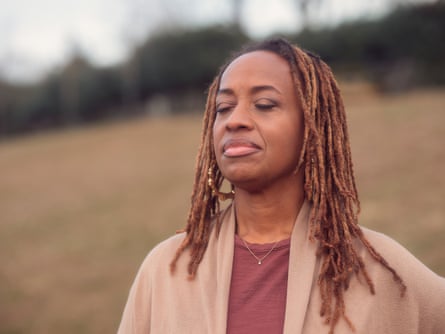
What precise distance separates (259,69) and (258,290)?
2.84 ft

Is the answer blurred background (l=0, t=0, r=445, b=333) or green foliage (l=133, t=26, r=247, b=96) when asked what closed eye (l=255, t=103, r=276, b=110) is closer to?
blurred background (l=0, t=0, r=445, b=333)

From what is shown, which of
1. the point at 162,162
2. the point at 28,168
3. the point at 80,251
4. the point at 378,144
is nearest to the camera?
the point at 80,251

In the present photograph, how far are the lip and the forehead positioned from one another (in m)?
0.25

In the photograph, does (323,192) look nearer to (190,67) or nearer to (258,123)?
(258,123)

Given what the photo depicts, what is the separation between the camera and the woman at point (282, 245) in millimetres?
2074

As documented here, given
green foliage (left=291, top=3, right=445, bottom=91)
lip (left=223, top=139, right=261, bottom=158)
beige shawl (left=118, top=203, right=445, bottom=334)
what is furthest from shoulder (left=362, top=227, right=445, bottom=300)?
green foliage (left=291, top=3, right=445, bottom=91)

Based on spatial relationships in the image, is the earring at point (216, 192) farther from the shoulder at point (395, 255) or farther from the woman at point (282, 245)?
the shoulder at point (395, 255)

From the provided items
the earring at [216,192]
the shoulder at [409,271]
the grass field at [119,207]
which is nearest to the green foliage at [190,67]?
the grass field at [119,207]

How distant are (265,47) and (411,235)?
550cm

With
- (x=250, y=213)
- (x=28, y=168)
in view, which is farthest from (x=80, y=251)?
(x=28, y=168)

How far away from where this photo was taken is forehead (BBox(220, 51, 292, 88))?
7.21 ft

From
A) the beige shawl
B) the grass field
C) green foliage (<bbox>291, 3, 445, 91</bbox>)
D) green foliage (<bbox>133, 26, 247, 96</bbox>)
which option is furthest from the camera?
green foliage (<bbox>133, 26, 247, 96</bbox>)

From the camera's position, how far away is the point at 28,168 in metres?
18.1

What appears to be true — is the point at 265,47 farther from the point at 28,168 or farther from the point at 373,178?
the point at 28,168
